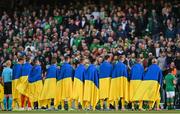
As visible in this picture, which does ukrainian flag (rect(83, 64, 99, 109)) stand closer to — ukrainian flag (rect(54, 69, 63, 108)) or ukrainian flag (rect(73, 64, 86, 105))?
ukrainian flag (rect(73, 64, 86, 105))

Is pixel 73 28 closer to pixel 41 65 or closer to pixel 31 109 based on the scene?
pixel 41 65

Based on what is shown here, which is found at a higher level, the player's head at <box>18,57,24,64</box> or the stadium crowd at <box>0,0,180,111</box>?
the stadium crowd at <box>0,0,180,111</box>

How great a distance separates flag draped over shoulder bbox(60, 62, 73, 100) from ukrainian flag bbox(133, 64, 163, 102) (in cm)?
290

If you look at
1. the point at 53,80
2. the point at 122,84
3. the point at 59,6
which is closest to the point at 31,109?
the point at 53,80

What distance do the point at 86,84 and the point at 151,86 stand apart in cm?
281

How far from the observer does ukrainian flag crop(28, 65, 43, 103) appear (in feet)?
104

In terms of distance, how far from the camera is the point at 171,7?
3562 cm

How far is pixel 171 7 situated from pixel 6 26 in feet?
28.6

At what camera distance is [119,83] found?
3053 centimetres

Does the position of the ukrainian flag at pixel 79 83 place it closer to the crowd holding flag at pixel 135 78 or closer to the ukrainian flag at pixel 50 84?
the ukrainian flag at pixel 50 84

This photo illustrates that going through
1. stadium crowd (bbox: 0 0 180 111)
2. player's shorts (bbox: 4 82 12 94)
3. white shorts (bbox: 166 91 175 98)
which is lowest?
white shorts (bbox: 166 91 175 98)

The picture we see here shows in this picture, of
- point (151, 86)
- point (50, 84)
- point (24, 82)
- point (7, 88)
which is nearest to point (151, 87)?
point (151, 86)

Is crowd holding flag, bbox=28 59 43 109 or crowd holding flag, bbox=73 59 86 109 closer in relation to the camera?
crowd holding flag, bbox=73 59 86 109

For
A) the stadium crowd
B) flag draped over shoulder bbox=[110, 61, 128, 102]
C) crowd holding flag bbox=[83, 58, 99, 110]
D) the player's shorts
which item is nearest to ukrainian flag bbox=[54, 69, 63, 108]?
the stadium crowd
